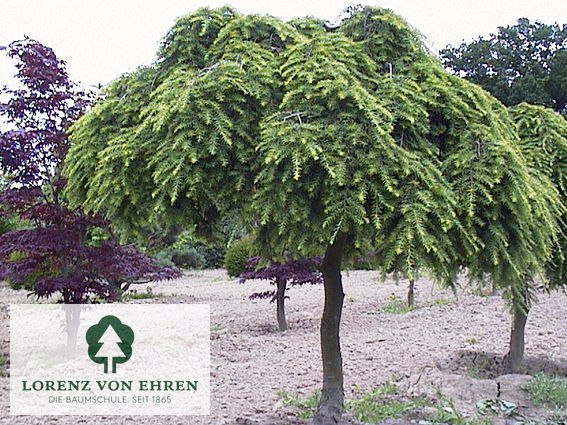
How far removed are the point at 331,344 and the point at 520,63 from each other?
19400 millimetres

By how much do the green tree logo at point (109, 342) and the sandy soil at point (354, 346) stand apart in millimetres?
917

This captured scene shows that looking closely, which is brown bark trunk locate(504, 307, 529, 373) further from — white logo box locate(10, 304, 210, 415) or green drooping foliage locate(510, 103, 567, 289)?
white logo box locate(10, 304, 210, 415)

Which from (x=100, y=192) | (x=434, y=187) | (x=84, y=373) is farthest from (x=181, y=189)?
(x=84, y=373)

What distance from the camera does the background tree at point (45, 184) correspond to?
5945 mm

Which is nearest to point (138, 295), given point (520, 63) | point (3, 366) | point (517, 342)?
point (3, 366)

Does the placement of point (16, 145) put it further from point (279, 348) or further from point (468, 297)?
point (468, 297)

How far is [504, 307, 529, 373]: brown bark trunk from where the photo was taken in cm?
535

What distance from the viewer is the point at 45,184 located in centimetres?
621

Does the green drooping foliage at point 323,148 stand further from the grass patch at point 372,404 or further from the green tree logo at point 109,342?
the green tree logo at point 109,342

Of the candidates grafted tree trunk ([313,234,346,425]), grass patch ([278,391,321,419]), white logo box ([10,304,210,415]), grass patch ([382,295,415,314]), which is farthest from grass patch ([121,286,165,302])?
grafted tree trunk ([313,234,346,425])

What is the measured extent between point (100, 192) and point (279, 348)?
13.5ft

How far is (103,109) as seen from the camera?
3332 mm

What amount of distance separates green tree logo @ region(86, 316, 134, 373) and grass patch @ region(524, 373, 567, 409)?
370 cm

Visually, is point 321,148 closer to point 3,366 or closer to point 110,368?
point 110,368
